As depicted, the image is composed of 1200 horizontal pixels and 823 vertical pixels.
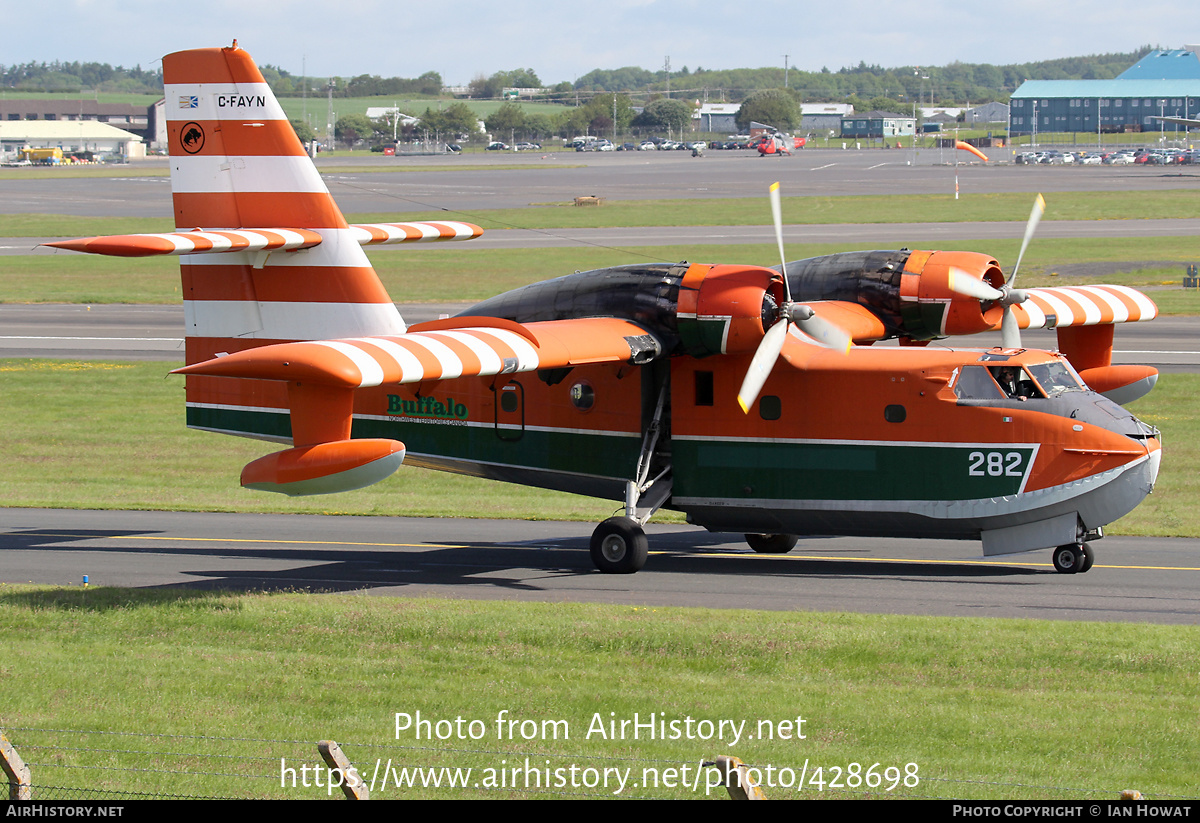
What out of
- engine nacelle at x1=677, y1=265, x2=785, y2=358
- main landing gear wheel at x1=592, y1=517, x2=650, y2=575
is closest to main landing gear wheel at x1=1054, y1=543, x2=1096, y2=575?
engine nacelle at x1=677, y1=265, x2=785, y2=358

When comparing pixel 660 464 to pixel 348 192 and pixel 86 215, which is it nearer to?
pixel 86 215

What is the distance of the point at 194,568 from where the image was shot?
2073 cm

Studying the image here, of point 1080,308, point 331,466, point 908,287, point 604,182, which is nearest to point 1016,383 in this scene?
point 908,287

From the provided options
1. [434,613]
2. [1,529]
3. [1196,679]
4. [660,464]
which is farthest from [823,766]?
[1,529]

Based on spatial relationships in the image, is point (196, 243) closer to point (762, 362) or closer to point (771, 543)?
point (762, 362)

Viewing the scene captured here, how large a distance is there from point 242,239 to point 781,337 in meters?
8.44

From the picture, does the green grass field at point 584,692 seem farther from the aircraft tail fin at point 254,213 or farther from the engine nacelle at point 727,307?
the aircraft tail fin at point 254,213

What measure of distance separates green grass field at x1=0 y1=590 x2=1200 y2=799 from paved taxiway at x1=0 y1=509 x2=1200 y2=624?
1.44m

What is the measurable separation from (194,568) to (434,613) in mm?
6044

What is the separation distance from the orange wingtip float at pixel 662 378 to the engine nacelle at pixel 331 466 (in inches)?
1.5

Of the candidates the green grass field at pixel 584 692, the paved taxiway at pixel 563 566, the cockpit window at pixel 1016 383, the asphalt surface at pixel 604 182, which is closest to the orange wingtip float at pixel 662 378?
the cockpit window at pixel 1016 383

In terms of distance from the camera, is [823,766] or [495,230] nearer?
[823,766]

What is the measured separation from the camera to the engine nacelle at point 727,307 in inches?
→ 735

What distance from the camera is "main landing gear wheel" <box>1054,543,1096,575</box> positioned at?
18828mm
